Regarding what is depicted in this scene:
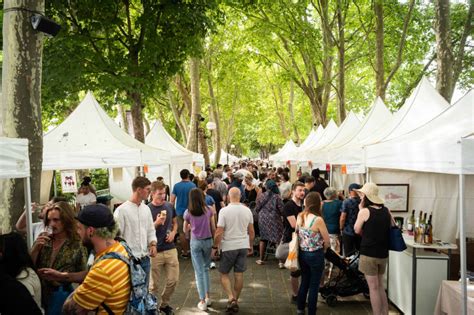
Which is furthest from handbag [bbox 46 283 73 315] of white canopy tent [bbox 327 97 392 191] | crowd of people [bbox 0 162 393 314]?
white canopy tent [bbox 327 97 392 191]

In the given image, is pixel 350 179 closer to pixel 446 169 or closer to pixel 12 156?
pixel 446 169

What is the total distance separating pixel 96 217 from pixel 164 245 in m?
2.95

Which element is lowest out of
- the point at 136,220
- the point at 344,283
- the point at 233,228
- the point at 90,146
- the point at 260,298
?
the point at 260,298

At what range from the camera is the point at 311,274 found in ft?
18.1

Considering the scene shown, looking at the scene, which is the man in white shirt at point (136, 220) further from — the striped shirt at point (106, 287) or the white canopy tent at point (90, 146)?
the white canopy tent at point (90, 146)

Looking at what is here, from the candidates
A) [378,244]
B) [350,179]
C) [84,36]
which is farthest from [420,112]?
[84,36]

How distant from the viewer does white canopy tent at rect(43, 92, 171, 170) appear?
7570 millimetres

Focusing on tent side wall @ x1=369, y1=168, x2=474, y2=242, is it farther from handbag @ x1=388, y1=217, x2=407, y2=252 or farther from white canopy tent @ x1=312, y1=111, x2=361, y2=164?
handbag @ x1=388, y1=217, x2=407, y2=252

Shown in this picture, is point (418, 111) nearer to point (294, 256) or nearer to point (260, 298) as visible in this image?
point (294, 256)

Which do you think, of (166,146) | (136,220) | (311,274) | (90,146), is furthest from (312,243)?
(166,146)

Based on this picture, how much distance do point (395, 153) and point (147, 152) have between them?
481 centimetres

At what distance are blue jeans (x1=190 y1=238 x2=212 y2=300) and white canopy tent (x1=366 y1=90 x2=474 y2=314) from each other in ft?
10.0

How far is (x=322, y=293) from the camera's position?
6555mm

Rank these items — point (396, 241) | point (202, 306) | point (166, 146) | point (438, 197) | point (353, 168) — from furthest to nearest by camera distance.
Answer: point (166, 146) < point (353, 168) < point (438, 197) < point (202, 306) < point (396, 241)
